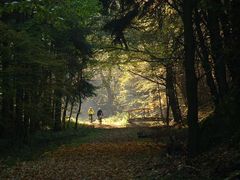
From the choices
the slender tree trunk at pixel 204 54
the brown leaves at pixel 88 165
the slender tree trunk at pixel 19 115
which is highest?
the slender tree trunk at pixel 204 54

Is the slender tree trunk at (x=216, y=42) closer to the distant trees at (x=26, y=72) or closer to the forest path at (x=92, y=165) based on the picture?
the forest path at (x=92, y=165)

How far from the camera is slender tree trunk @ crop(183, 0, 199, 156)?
10984 millimetres

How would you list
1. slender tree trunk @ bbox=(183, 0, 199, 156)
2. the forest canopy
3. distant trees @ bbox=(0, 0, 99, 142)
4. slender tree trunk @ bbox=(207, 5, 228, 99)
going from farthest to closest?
distant trees @ bbox=(0, 0, 99, 142) < slender tree trunk @ bbox=(207, 5, 228, 99) < slender tree trunk @ bbox=(183, 0, 199, 156) < the forest canopy

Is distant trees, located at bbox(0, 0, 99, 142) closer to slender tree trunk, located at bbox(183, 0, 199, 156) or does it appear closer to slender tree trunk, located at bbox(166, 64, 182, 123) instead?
slender tree trunk, located at bbox(183, 0, 199, 156)

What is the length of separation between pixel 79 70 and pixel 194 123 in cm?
2104

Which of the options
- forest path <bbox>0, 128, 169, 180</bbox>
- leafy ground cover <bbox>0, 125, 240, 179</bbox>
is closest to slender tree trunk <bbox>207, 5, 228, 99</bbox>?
leafy ground cover <bbox>0, 125, 240, 179</bbox>

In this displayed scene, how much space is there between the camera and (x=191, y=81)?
11.0 meters

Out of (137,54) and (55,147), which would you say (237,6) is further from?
(137,54)

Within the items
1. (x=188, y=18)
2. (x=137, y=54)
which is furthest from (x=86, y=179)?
(x=137, y=54)

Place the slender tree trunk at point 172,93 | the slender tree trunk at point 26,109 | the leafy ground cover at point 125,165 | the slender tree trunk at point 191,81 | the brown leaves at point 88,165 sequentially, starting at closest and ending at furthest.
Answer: the leafy ground cover at point 125,165 < the slender tree trunk at point 191,81 < the brown leaves at point 88,165 < the slender tree trunk at point 26,109 < the slender tree trunk at point 172,93

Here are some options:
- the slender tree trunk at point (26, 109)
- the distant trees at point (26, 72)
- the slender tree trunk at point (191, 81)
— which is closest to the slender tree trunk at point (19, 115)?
the distant trees at point (26, 72)

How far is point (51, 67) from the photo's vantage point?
1861 centimetres

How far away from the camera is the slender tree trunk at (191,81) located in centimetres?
1098

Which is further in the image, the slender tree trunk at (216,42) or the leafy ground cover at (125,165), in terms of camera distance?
the slender tree trunk at (216,42)
